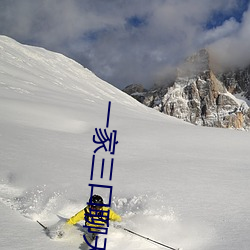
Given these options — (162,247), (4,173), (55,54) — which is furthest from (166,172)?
(55,54)

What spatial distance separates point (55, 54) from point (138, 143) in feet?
258

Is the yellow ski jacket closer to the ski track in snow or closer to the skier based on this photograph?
the skier

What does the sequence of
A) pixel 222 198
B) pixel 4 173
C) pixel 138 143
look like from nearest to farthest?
1. pixel 222 198
2. pixel 4 173
3. pixel 138 143

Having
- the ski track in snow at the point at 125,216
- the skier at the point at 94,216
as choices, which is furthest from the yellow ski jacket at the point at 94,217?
the ski track in snow at the point at 125,216

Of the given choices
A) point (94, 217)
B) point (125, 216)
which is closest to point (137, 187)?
point (125, 216)

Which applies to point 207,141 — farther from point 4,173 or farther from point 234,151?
point 4,173

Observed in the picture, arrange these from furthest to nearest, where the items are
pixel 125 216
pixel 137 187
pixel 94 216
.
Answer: pixel 137 187
pixel 125 216
pixel 94 216

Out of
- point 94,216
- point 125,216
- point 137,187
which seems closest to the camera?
point 94,216

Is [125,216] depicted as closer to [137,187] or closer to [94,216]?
[94,216]

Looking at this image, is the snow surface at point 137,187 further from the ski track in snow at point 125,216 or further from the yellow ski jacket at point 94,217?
the yellow ski jacket at point 94,217

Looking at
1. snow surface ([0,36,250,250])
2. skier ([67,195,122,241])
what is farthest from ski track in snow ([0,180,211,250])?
skier ([67,195,122,241])

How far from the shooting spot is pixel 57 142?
1088 cm

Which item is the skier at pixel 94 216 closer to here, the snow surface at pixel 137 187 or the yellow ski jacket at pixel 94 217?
the yellow ski jacket at pixel 94 217

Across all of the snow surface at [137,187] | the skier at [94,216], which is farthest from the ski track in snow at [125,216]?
the skier at [94,216]
